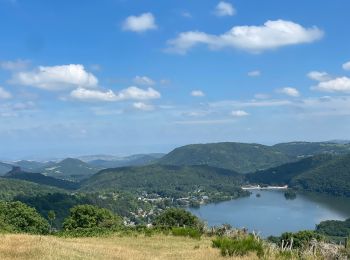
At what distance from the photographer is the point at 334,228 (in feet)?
430

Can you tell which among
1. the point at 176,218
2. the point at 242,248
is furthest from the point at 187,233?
the point at 176,218

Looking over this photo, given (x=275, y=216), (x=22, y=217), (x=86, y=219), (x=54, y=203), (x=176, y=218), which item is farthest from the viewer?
(x=275, y=216)

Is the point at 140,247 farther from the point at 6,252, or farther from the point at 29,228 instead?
the point at 29,228

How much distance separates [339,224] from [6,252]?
136522 mm

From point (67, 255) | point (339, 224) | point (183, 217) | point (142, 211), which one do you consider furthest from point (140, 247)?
point (142, 211)

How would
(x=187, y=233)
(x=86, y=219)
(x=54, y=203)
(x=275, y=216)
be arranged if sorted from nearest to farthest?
(x=187, y=233) < (x=86, y=219) < (x=54, y=203) < (x=275, y=216)

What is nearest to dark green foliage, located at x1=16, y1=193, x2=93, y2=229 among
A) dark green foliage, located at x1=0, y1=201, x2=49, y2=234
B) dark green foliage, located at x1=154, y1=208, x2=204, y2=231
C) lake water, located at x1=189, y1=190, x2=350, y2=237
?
lake water, located at x1=189, y1=190, x2=350, y2=237

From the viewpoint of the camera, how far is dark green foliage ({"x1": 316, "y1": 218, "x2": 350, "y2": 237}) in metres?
125

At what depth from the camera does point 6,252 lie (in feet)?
47.6

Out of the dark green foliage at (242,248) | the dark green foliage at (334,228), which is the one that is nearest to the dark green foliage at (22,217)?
the dark green foliage at (242,248)

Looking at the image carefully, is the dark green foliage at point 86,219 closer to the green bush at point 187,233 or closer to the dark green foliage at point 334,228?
the green bush at point 187,233

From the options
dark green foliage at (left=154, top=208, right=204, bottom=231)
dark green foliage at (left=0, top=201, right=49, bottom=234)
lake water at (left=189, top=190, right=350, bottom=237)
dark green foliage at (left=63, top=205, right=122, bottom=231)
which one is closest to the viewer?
dark green foliage at (left=154, top=208, right=204, bottom=231)

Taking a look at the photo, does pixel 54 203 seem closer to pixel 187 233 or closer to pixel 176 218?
pixel 176 218

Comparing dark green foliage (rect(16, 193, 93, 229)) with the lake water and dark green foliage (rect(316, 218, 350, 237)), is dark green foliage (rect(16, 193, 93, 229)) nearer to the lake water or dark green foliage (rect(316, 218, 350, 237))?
the lake water
